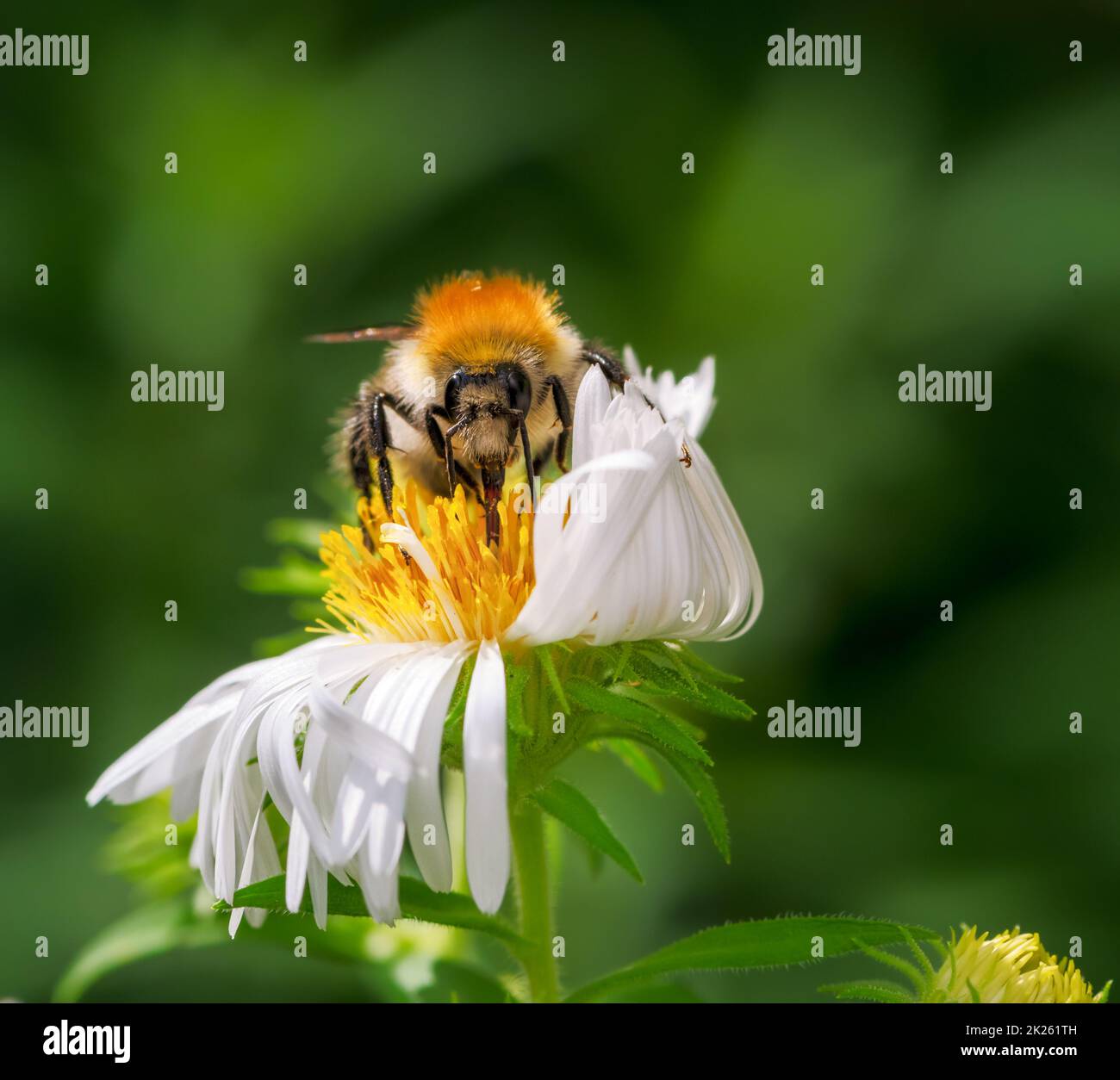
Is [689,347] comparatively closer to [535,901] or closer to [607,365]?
[607,365]

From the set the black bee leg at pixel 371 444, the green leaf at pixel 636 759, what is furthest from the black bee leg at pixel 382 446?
the green leaf at pixel 636 759

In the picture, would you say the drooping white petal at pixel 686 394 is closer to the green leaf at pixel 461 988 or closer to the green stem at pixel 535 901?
the green stem at pixel 535 901

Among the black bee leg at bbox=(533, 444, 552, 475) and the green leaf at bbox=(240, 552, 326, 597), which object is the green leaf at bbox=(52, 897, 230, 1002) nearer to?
the green leaf at bbox=(240, 552, 326, 597)

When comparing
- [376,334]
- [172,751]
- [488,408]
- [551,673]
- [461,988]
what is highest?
[376,334]

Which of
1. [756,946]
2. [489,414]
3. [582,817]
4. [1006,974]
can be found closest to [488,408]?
[489,414]
